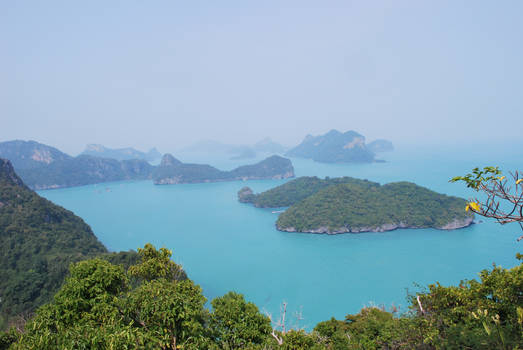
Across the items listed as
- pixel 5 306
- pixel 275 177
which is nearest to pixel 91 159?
pixel 275 177

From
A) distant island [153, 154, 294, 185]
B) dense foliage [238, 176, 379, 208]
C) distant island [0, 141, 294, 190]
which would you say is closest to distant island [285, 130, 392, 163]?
distant island [0, 141, 294, 190]

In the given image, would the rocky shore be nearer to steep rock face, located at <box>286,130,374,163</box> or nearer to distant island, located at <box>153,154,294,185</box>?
distant island, located at <box>153,154,294,185</box>

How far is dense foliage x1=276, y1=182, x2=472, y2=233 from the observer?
135ft

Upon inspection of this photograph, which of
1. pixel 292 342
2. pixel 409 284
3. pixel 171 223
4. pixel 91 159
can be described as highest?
pixel 91 159

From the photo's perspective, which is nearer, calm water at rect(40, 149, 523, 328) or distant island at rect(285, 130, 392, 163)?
calm water at rect(40, 149, 523, 328)

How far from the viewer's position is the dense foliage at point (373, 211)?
41.1m

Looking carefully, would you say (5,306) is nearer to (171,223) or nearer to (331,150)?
(171,223)

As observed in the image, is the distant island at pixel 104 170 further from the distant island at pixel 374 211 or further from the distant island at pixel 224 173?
the distant island at pixel 374 211

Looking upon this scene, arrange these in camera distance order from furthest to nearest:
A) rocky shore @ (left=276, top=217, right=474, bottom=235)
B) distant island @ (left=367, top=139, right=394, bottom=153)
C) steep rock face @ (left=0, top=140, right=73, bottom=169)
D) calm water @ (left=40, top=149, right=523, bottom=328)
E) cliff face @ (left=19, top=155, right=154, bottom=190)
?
distant island @ (left=367, top=139, right=394, bottom=153) < steep rock face @ (left=0, top=140, right=73, bottom=169) < cliff face @ (left=19, top=155, right=154, bottom=190) < rocky shore @ (left=276, top=217, right=474, bottom=235) < calm water @ (left=40, top=149, right=523, bottom=328)

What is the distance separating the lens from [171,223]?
50.3m

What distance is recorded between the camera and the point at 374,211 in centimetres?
4300

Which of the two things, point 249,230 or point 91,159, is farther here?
point 91,159

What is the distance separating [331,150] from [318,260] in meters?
115

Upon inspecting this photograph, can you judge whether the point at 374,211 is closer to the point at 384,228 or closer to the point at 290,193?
the point at 384,228
